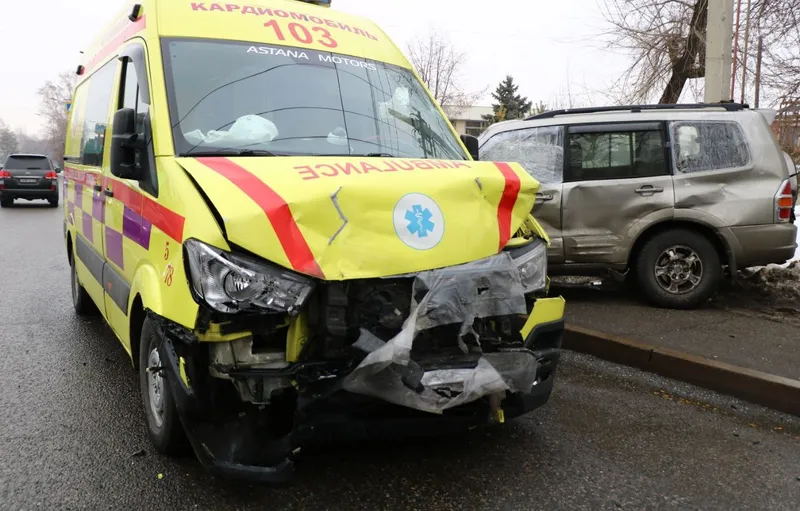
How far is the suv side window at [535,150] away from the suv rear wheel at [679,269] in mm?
1174

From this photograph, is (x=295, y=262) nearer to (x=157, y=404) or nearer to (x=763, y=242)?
(x=157, y=404)

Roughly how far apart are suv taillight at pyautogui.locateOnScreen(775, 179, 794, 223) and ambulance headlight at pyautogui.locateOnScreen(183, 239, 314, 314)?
5.07 m

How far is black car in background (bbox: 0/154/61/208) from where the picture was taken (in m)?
22.1

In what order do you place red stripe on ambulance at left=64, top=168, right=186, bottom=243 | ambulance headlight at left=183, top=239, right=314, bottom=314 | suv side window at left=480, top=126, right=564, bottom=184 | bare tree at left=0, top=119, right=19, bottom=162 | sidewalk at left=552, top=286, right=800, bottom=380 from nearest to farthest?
ambulance headlight at left=183, top=239, right=314, bottom=314 < red stripe on ambulance at left=64, top=168, right=186, bottom=243 < sidewalk at left=552, top=286, right=800, bottom=380 < suv side window at left=480, top=126, right=564, bottom=184 < bare tree at left=0, top=119, right=19, bottom=162

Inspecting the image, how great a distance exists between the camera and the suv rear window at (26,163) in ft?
73.4

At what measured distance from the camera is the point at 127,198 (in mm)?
3633

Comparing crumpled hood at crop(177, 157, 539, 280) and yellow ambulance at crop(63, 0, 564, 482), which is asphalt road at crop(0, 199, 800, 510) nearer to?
yellow ambulance at crop(63, 0, 564, 482)

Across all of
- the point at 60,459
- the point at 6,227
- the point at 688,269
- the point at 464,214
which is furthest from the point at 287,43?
the point at 6,227

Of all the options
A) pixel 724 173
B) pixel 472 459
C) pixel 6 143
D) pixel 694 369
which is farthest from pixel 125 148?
pixel 6 143

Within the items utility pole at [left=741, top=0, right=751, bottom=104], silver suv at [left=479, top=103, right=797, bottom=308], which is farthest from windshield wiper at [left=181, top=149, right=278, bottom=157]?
utility pole at [left=741, top=0, right=751, bottom=104]

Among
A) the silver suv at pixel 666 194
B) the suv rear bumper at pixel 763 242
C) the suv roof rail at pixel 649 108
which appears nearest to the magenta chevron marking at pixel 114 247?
the silver suv at pixel 666 194

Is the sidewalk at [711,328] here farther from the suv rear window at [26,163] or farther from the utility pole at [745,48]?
the suv rear window at [26,163]

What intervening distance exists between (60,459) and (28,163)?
22784mm

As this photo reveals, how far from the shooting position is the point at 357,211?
2.75 m
